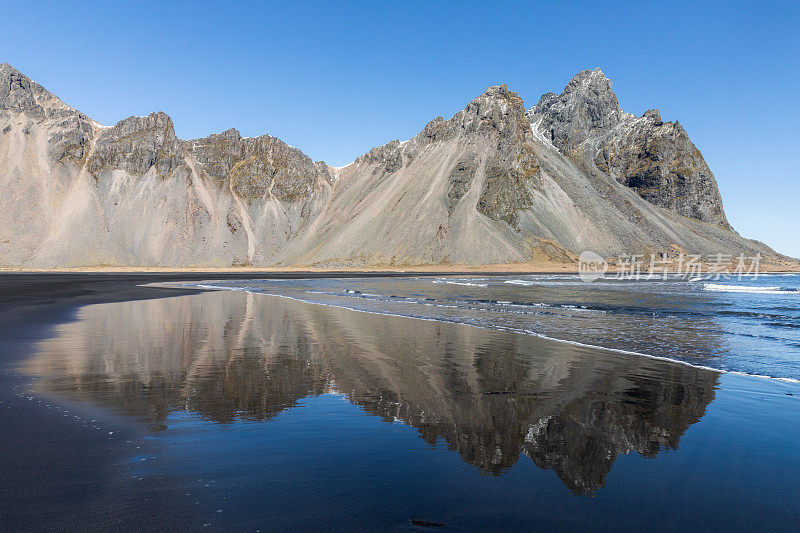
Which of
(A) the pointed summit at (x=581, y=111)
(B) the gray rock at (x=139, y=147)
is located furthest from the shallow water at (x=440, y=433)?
(A) the pointed summit at (x=581, y=111)

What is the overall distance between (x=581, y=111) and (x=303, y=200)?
115 metres

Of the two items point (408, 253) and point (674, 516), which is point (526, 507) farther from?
point (408, 253)

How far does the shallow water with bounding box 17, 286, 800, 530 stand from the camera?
15.5ft

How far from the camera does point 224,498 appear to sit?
4.85 meters

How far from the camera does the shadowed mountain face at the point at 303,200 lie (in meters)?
122

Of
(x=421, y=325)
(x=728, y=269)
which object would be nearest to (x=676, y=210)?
(x=728, y=269)

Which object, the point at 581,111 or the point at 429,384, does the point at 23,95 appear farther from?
the point at 581,111

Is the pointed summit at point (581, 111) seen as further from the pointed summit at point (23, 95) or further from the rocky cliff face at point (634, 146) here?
the pointed summit at point (23, 95)

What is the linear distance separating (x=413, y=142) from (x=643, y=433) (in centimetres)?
15027

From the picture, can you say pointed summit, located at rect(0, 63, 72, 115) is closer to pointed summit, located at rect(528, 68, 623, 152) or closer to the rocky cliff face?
the rocky cliff face

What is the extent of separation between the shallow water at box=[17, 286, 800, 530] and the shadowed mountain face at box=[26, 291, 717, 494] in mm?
55

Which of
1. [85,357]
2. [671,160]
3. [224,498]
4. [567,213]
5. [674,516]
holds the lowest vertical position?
[85,357]

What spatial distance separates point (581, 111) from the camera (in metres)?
190

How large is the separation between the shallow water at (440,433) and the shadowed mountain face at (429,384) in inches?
2.2
